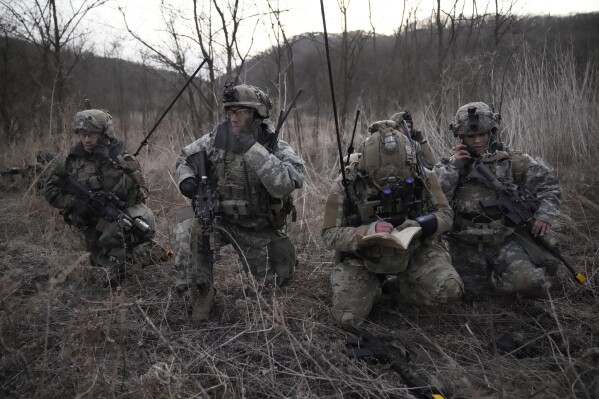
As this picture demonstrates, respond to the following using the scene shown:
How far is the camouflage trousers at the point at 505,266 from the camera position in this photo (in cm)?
288

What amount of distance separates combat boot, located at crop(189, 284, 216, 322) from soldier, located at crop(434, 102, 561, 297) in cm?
196

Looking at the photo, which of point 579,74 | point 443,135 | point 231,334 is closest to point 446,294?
point 231,334

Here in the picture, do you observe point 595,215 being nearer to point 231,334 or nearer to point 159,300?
point 231,334

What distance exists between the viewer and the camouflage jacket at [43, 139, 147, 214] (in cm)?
377

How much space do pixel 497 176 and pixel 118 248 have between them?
337 cm

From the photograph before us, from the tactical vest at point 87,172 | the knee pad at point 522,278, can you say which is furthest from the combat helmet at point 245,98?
the knee pad at point 522,278

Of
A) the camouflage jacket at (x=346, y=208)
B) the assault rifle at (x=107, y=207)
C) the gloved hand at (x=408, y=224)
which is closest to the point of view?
the gloved hand at (x=408, y=224)

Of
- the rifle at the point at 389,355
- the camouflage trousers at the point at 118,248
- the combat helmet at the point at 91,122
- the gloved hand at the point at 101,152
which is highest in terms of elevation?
the combat helmet at the point at 91,122

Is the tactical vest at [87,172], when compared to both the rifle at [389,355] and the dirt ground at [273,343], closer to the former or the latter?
the dirt ground at [273,343]

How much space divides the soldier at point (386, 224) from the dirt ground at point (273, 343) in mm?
180

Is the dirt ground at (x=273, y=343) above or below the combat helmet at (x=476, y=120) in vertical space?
below

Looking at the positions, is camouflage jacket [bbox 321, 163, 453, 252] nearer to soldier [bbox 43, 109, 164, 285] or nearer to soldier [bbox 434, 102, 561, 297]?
soldier [bbox 434, 102, 561, 297]

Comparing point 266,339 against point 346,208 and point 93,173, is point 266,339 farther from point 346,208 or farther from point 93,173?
point 93,173

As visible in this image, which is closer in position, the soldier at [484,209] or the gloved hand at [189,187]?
the soldier at [484,209]
